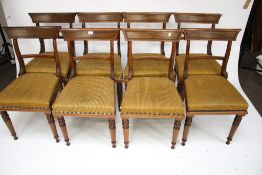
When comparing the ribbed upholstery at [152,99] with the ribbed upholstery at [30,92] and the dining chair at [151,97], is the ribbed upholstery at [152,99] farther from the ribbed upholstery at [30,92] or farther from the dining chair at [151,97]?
the ribbed upholstery at [30,92]

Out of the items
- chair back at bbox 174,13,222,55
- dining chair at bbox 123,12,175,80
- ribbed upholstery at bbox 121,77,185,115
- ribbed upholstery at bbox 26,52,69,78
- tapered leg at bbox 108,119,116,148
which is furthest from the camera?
chair back at bbox 174,13,222,55

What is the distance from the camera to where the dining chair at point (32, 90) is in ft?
5.39

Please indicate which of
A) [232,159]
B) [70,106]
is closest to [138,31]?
[70,106]

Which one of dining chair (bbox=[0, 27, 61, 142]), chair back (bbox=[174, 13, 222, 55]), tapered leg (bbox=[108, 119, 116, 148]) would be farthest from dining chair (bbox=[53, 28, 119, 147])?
chair back (bbox=[174, 13, 222, 55])

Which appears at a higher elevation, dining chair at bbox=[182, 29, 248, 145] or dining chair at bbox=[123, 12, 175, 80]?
dining chair at bbox=[123, 12, 175, 80]

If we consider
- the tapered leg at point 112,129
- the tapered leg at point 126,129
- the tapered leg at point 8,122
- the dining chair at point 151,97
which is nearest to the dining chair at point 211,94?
the dining chair at point 151,97

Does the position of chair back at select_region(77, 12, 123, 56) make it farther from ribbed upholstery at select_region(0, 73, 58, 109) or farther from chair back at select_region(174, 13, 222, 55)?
ribbed upholstery at select_region(0, 73, 58, 109)

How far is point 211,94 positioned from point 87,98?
962 millimetres

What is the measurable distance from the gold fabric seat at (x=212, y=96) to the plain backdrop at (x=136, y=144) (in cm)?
43

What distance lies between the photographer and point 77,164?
1666mm

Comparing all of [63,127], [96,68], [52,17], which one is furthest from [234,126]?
[52,17]

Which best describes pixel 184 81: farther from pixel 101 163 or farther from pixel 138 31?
pixel 101 163

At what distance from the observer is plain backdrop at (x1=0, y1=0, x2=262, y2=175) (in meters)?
1.64

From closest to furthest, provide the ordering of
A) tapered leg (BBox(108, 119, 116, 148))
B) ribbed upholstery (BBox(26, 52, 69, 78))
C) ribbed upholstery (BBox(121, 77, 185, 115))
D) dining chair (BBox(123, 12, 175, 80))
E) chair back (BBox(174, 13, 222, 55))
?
ribbed upholstery (BBox(121, 77, 185, 115)) < tapered leg (BBox(108, 119, 116, 148)) < dining chair (BBox(123, 12, 175, 80)) < ribbed upholstery (BBox(26, 52, 69, 78)) < chair back (BBox(174, 13, 222, 55))
